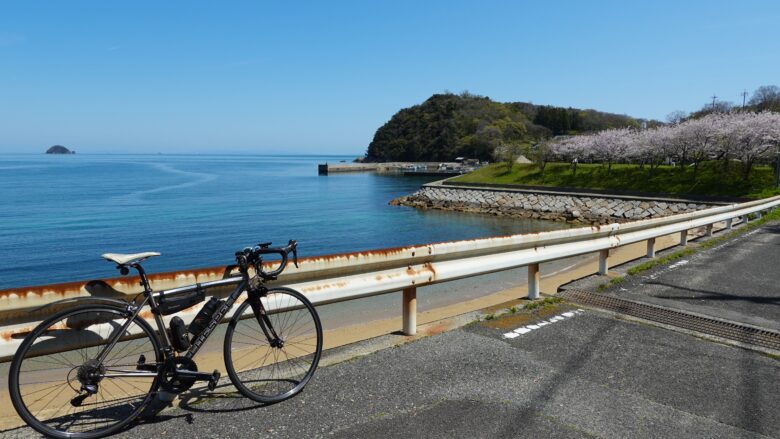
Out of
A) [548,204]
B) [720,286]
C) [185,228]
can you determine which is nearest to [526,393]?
[720,286]

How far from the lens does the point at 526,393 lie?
321 cm

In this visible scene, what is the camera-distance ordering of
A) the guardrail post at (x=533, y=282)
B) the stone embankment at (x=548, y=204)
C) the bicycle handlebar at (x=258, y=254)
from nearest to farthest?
the bicycle handlebar at (x=258, y=254) < the guardrail post at (x=533, y=282) < the stone embankment at (x=548, y=204)

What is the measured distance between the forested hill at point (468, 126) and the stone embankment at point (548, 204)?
5966 cm

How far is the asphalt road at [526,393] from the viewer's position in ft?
9.01

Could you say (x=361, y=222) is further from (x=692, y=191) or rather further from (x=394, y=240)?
(x=692, y=191)

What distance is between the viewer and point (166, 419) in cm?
280

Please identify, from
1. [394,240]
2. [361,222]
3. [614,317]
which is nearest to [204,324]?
[614,317]

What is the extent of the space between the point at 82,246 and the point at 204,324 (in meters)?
29.8

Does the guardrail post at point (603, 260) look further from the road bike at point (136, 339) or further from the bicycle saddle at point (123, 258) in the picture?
the bicycle saddle at point (123, 258)

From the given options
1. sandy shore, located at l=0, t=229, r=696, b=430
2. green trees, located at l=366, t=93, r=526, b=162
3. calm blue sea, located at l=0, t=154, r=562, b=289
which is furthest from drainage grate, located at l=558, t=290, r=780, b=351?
green trees, located at l=366, t=93, r=526, b=162

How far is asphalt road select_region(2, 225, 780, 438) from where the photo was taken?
275cm

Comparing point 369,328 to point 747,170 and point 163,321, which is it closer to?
point 163,321

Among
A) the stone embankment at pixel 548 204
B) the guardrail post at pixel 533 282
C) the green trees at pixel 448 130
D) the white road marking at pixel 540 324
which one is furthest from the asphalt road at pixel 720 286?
the green trees at pixel 448 130

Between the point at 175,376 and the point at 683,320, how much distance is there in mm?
4742
